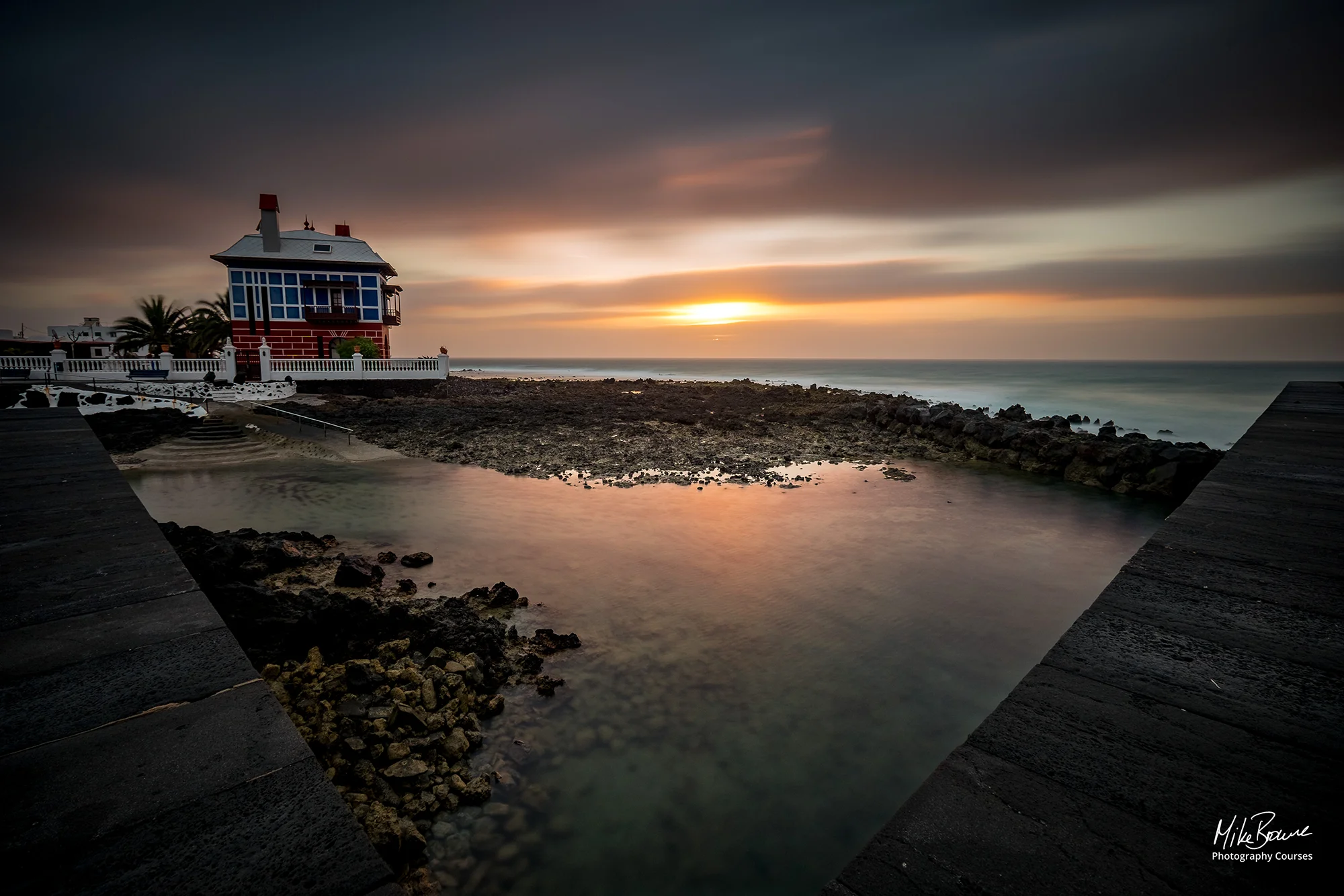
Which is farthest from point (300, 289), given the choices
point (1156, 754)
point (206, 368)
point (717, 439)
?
point (1156, 754)

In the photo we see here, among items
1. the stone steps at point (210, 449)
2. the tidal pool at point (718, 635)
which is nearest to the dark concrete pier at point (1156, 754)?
the tidal pool at point (718, 635)

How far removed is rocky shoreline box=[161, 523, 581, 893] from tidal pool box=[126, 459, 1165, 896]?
0.06m

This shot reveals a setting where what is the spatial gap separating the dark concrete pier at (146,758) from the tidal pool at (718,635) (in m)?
2.55

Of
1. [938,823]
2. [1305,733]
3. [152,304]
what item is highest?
[152,304]

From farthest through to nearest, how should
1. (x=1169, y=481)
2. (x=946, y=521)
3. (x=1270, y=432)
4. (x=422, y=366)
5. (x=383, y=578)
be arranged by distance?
1. (x=422, y=366)
2. (x=1169, y=481)
3. (x=946, y=521)
4. (x=383, y=578)
5. (x=1270, y=432)

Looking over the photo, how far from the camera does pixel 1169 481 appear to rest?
17.3 m

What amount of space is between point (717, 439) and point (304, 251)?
35.2 metres

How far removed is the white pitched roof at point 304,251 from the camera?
39.3 metres

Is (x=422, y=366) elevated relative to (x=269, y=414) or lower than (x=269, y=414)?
elevated

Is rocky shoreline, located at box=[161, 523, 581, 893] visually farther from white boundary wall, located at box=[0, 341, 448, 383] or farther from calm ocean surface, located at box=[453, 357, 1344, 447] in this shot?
calm ocean surface, located at box=[453, 357, 1344, 447]

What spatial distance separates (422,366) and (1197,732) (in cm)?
4229

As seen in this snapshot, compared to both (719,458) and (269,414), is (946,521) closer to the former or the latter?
(719,458)

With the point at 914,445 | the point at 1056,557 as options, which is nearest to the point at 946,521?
the point at 1056,557

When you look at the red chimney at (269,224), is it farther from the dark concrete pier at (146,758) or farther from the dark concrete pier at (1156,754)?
the dark concrete pier at (1156,754)
